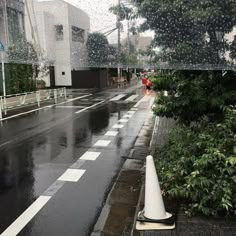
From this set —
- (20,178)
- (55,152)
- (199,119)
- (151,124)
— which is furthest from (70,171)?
(151,124)

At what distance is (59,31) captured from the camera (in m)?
5.34

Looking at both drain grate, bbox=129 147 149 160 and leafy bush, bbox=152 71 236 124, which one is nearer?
leafy bush, bbox=152 71 236 124

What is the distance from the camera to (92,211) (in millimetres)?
5184

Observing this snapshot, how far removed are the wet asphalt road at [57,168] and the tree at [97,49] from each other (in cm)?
220

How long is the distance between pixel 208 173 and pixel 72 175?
3.23 m

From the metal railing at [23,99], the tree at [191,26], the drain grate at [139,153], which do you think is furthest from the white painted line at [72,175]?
the metal railing at [23,99]

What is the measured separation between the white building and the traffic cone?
2054mm

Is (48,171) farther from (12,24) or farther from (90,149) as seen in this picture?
(12,24)

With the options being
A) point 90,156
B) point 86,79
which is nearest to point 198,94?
point 90,156

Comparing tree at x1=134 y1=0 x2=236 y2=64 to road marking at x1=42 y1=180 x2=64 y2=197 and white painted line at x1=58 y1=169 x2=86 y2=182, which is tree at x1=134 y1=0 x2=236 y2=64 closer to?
road marking at x1=42 y1=180 x2=64 y2=197

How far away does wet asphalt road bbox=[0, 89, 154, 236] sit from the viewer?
488cm

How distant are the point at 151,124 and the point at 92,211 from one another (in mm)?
8359

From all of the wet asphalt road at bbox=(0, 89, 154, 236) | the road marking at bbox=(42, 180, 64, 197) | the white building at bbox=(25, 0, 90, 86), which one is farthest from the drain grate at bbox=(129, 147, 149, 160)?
the white building at bbox=(25, 0, 90, 86)

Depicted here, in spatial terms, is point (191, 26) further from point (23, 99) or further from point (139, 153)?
point (23, 99)
